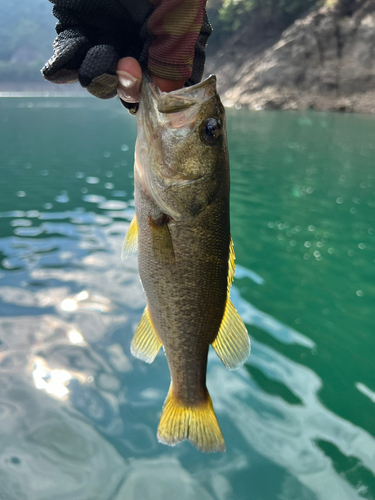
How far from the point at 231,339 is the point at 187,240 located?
28.9 inches

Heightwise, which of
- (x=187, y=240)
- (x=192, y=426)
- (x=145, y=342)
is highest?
(x=187, y=240)

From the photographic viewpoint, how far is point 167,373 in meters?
4.98

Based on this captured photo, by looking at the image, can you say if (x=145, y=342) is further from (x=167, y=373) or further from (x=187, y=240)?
(x=167, y=373)

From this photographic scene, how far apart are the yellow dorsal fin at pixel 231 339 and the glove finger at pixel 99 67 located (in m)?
1.19

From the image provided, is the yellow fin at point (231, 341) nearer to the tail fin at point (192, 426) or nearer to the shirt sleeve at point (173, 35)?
the tail fin at point (192, 426)

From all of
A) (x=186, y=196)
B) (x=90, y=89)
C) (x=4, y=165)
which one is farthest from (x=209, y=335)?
(x=4, y=165)

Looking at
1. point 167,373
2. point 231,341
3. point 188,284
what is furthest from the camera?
point 167,373

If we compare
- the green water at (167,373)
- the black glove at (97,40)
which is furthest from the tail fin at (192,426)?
the black glove at (97,40)

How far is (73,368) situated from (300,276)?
424 cm

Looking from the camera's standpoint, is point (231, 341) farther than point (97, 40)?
Yes

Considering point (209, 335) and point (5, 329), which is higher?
point (209, 335)

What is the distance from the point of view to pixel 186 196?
221cm

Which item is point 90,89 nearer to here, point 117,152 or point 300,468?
→ point 300,468

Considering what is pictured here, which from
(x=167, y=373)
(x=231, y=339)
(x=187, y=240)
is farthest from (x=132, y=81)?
(x=167, y=373)
